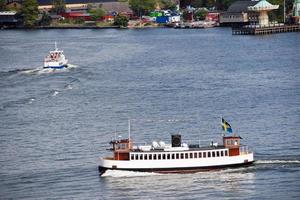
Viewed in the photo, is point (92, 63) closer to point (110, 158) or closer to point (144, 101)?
point (144, 101)

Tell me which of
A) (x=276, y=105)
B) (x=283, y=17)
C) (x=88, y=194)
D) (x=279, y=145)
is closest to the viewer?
(x=88, y=194)

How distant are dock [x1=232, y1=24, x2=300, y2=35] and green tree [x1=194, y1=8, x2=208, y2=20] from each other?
1390cm

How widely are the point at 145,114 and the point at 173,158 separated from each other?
8147mm

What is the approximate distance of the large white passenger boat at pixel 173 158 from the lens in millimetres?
28859

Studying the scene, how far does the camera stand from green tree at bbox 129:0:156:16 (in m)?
100

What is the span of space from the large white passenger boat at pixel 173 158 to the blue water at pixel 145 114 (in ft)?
0.74

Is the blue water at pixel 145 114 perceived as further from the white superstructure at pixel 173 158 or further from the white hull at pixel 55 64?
the white hull at pixel 55 64

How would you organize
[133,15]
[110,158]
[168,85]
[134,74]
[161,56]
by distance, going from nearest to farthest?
1. [110,158]
2. [168,85]
3. [134,74]
4. [161,56]
5. [133,15]

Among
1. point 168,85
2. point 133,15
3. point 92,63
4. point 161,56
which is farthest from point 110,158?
point 133,15

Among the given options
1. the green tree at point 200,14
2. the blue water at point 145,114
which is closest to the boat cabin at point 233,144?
the blue water at point 145,114

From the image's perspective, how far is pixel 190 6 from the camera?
105875mm

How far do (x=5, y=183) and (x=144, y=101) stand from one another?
1289cm

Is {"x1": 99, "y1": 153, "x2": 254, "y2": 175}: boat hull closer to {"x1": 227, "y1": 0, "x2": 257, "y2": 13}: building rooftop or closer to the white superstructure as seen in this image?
the white superstructure

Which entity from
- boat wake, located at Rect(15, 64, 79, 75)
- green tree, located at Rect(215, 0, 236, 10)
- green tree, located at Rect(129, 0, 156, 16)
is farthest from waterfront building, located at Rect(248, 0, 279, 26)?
boat wake, located at Rect(15, 64, 79, 75)
